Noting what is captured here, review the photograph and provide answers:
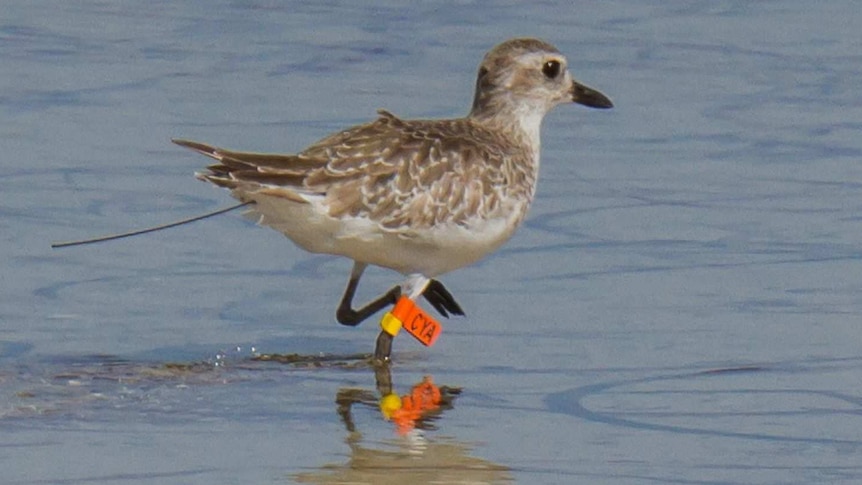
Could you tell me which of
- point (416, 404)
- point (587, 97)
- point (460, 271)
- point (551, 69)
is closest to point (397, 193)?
point (416, 404)

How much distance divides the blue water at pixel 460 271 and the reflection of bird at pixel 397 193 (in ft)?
1.10

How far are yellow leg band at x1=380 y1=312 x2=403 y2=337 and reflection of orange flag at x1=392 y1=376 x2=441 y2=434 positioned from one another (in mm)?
379

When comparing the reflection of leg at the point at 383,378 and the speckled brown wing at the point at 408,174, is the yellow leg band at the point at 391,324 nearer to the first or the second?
the reflection of leg at the point at 383,378

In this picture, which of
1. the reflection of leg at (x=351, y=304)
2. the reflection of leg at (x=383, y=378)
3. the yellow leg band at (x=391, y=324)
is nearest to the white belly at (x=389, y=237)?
the reflection of leg at (x=351, y=304)

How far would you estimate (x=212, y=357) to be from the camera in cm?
888

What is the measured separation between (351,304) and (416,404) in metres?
1.46

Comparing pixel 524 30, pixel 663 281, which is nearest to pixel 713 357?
pixel 663 281

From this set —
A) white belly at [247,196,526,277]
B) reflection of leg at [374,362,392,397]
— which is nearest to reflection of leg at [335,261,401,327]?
white belly at [247,196,526,277]

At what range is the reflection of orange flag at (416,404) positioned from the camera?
7887 mm

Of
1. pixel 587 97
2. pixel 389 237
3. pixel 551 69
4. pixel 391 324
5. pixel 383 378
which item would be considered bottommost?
pixel 383 378

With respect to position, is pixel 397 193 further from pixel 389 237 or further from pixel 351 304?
pixel 351 304

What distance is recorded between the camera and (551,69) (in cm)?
1032

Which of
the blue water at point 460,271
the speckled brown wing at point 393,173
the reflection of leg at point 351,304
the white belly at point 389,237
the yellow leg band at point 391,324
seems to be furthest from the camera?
the reflection of leg at point 351,304

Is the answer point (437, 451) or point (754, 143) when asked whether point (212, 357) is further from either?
point (754, 143)
